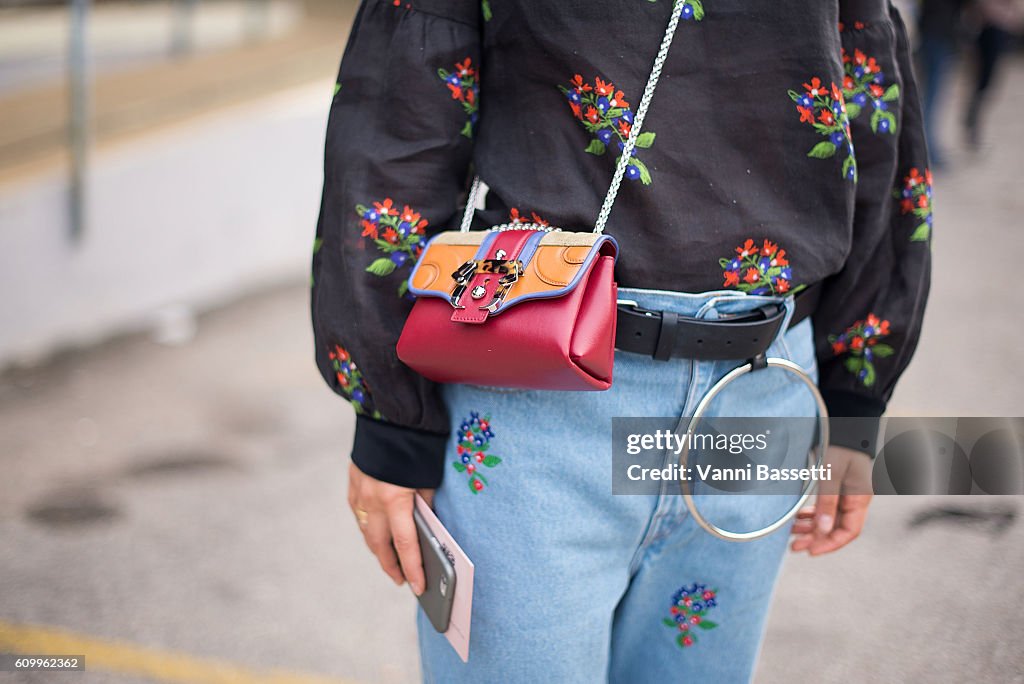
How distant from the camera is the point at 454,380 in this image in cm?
114

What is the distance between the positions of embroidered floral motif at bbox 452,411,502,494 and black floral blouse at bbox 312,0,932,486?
3cm

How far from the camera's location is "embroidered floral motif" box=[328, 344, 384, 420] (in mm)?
1196

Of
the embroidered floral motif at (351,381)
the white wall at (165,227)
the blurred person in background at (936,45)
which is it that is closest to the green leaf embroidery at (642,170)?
the embroidered floral motif at (351,381)

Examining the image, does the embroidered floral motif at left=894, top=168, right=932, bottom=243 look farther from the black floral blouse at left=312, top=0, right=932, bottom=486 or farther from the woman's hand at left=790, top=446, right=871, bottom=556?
the woman's hand at left=790, top=446, right=871, bottom=556

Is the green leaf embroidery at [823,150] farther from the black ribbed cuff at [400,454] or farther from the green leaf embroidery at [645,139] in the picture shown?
the black ribbed cuff at [400,454]

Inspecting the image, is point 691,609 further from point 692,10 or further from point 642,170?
point 692,10

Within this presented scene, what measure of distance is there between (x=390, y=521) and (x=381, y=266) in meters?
0.35

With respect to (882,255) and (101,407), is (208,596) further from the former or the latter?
(882,255)

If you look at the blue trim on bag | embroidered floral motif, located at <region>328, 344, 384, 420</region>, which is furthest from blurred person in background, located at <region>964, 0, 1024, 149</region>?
embroidered floral motif, located at <region>328, 344, 384, 420</region>

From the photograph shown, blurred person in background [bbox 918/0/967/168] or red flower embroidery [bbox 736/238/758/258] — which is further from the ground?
red flower embroidery [bbox 736/238/758/258]

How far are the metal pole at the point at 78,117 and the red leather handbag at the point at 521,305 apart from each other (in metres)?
3.64

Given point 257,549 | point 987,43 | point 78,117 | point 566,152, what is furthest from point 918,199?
point 987,43

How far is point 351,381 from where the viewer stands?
Answer: 3.96 ft

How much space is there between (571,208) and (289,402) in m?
3.08
